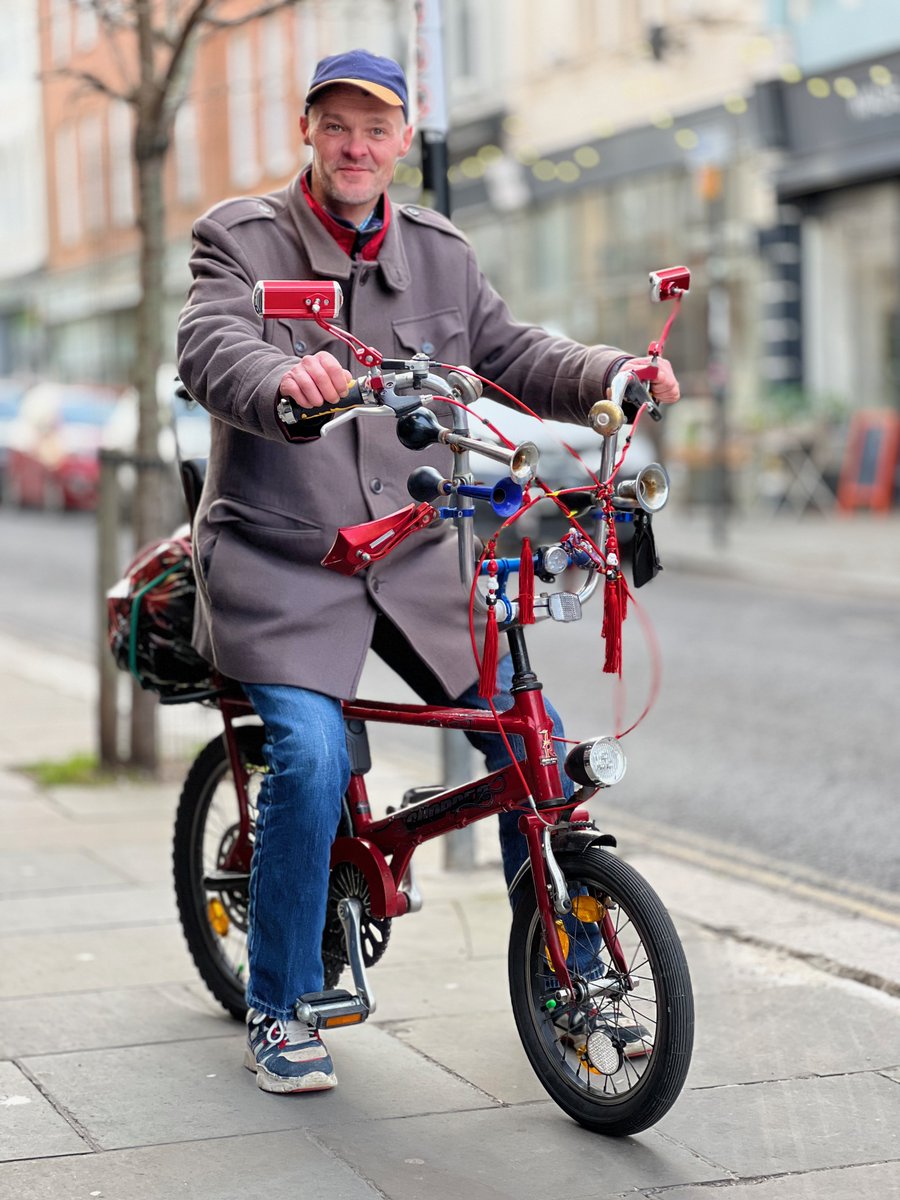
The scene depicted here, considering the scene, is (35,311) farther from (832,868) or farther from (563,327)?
(832,868)

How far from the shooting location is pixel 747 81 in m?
22.9

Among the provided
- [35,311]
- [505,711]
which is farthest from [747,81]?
[35,311]

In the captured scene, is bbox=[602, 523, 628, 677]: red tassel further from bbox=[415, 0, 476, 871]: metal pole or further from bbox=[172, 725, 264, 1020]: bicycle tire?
bbox=[415, 0, 476, 871]: metal pole

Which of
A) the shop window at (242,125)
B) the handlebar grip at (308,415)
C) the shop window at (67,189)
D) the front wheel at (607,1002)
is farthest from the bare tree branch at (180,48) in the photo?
the shop window at (67,189)

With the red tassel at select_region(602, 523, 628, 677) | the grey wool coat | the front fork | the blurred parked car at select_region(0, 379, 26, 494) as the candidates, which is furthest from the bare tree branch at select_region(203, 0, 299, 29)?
the blurred parked car at select_region(0, 379, 26, 494)

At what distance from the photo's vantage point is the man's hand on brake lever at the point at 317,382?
3.51 m

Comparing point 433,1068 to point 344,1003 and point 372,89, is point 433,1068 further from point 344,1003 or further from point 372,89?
point 372,89

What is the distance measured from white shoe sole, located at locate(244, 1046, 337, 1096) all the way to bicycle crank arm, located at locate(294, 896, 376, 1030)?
9cm

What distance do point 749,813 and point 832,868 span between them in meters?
Answer: 0.87

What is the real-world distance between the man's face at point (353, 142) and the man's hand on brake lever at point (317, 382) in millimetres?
623

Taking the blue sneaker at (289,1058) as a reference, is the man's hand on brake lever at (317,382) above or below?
above

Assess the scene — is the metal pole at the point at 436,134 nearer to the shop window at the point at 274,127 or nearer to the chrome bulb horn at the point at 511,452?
the chrome bulb horn at the point at 511,452

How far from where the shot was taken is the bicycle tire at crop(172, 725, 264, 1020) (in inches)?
182

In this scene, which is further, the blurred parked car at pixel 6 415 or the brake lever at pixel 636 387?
the blurred parked car at pixel 6 415
